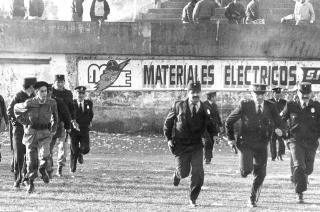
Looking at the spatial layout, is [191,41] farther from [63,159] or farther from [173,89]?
[63,159]

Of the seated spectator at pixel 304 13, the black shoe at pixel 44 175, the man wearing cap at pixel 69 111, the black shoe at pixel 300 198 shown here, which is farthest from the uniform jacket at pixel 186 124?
the seated spectator at pixel 304 13

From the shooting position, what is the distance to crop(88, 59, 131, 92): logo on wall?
25.5 m

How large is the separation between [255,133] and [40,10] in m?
14.9

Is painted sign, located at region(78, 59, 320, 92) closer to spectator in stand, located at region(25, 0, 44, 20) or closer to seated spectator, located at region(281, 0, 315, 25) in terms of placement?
seated spectator, located at region(281, 0, 315, 25)

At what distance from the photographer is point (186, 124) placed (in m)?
12.0

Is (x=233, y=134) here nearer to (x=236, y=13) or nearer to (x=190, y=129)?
(x=190, y=129)

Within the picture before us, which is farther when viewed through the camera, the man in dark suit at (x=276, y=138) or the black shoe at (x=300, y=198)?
the man in dark suit at (x=276, y=138)

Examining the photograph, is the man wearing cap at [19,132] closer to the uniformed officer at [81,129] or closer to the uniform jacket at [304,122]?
the uniformed officer at [81,129]

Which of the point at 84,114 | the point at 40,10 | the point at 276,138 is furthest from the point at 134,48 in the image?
the point at 84,114

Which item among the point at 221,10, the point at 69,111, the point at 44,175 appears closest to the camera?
the point at 44,175

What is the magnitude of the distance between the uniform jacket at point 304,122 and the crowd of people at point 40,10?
13376mm

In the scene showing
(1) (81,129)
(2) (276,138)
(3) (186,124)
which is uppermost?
(3) (186,124)

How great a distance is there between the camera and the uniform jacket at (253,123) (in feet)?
39.3

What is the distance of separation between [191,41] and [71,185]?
11926 mm
